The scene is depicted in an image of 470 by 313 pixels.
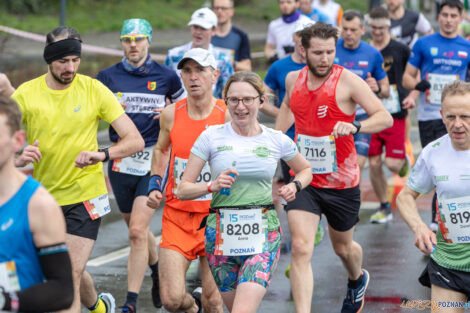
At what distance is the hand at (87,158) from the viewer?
19.5 feet

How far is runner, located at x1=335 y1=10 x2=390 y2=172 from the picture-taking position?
9.82 m

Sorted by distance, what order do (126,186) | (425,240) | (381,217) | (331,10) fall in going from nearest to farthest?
(425,240) < (126,186) < (381,217) < (331,10)

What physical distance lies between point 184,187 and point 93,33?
984 inches

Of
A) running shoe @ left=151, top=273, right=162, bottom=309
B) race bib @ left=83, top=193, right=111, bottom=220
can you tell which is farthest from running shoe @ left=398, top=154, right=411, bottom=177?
race bib @ left=83, top=193, right=111, bottom=220

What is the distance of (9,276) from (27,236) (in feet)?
0.67

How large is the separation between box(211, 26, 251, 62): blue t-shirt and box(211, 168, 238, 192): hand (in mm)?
5959

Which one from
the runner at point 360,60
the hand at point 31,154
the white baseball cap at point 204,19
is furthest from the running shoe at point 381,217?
the hand at point 31,154

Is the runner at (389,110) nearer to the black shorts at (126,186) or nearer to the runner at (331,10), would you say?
the runner at (331,10)

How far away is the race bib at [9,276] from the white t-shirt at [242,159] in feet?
6.97

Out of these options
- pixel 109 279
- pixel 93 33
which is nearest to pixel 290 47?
pixel 109 279

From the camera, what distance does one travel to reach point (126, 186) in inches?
310

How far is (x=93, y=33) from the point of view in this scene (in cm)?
3003

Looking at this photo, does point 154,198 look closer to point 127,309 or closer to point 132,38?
point 127,309

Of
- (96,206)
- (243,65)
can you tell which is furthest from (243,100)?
(243,65)
